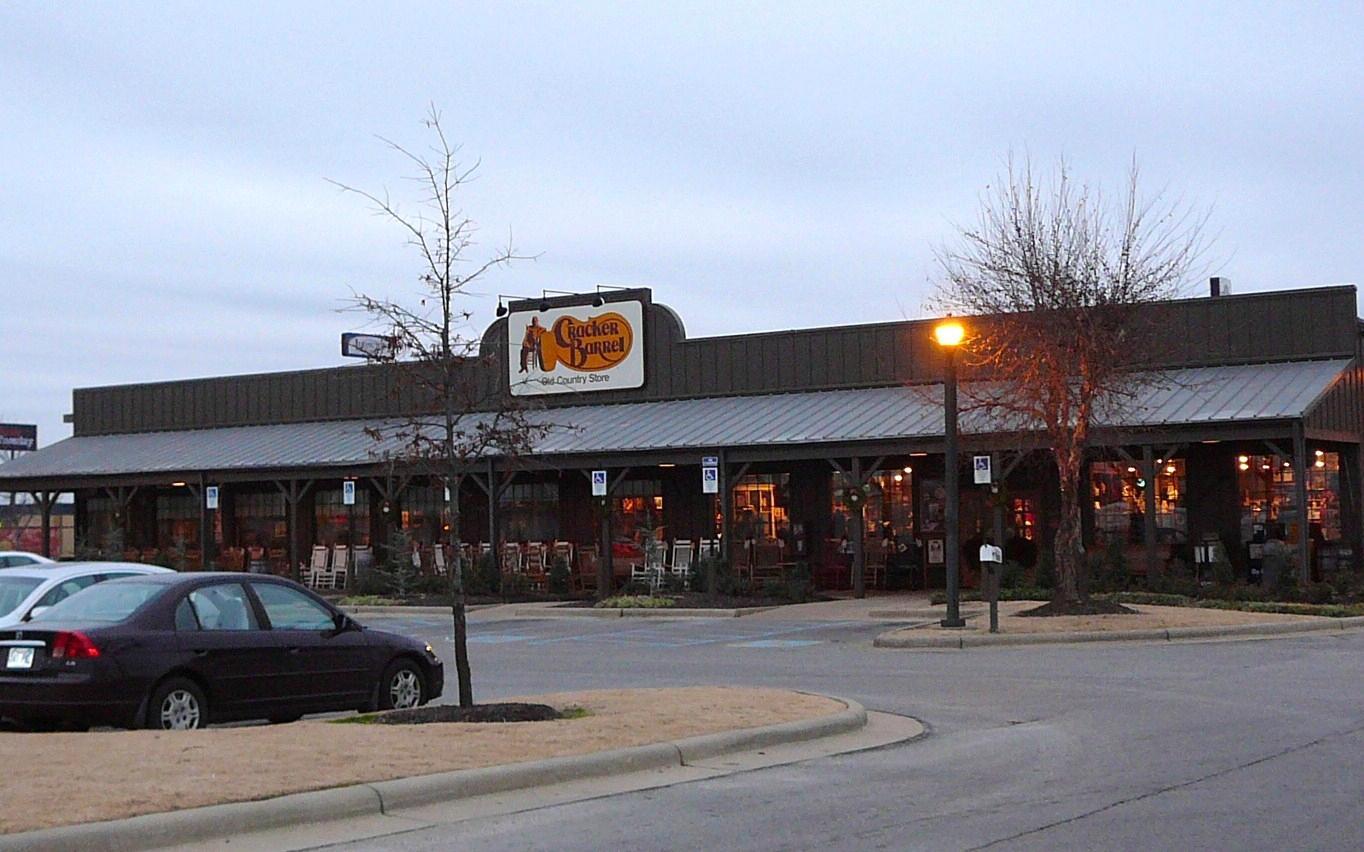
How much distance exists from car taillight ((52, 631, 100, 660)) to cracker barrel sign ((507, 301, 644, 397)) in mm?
27246

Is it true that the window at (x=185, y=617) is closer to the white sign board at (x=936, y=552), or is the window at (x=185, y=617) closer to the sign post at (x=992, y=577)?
the sign post at (x=992, y=577)

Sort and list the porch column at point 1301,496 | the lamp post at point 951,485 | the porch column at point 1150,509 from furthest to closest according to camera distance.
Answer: the porch column at point 1150,509
the porch column at point 1301,496
the lamp post at point 951,485

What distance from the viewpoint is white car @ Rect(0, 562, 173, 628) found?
639 inches

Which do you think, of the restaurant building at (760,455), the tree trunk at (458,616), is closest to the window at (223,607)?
the tree trunk at (458,616)

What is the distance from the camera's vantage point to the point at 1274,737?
1267 centimetres

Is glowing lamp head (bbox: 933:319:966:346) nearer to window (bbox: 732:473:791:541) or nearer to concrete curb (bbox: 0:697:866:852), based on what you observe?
concrete curb (bbox: 0:697:866:852)

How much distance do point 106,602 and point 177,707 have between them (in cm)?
111

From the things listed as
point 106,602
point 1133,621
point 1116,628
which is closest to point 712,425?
point 1133,621

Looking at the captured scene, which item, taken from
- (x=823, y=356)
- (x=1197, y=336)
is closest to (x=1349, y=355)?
(x=1197, y=336)

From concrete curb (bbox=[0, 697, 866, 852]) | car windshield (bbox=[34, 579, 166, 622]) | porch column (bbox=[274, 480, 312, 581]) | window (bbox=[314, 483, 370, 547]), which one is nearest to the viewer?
concrete curb (bbox=[0, 697, 866, 852])

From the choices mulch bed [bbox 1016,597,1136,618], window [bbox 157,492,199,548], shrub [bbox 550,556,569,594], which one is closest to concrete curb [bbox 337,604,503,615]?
shrub [bbox 550,556,569,594]

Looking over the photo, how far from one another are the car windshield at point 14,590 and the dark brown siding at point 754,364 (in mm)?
4987

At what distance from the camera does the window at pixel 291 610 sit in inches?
556

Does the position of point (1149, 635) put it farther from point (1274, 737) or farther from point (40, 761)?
point (40, 761)
